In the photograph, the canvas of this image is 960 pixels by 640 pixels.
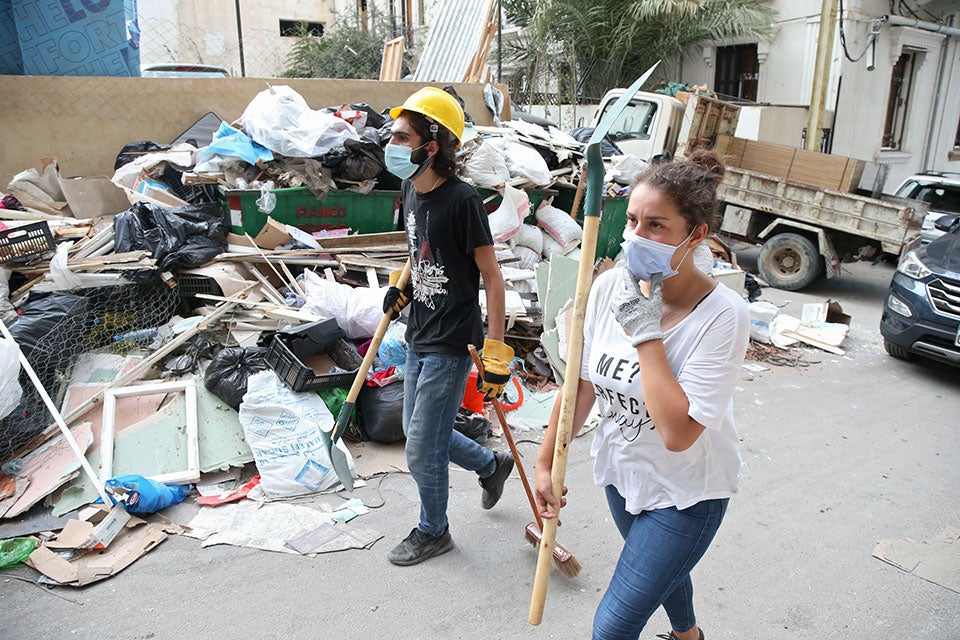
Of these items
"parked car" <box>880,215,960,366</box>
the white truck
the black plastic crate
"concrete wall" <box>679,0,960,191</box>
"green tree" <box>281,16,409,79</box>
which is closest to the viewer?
the black plastic crate

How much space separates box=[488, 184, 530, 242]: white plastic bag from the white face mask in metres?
4.59

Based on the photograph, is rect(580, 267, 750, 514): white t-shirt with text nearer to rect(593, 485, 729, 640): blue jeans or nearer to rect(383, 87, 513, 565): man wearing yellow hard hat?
rect(593, 485, 729, 640): blue jeans

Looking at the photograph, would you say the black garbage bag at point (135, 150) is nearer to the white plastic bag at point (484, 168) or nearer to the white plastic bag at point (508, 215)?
the white plastic bag at point (484, 168)

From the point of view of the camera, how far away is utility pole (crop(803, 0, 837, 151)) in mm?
12777

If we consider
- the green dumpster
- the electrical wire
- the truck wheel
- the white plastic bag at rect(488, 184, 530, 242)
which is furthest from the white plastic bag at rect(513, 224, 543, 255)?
the electrical wire

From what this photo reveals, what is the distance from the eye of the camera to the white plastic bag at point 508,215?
643cm

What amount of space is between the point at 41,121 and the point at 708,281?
781 centimetres

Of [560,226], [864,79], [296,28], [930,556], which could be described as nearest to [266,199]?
[560,226]

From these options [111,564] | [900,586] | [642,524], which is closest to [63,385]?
[111,564]

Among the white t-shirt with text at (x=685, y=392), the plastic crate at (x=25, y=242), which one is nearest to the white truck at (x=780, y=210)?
the plastic crate at (x=25, y=242)

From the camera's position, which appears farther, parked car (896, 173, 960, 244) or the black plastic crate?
parked car (896, 173, 960, 244)

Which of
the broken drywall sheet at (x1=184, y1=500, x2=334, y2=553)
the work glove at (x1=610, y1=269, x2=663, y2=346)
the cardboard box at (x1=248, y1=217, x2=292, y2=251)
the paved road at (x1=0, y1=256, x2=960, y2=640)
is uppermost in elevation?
the work glove at (x1=610, y1=269, x2=663, y2=346)

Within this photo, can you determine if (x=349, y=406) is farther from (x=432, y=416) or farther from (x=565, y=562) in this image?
(x=565, y=562)

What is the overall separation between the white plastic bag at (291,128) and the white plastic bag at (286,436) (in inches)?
101
